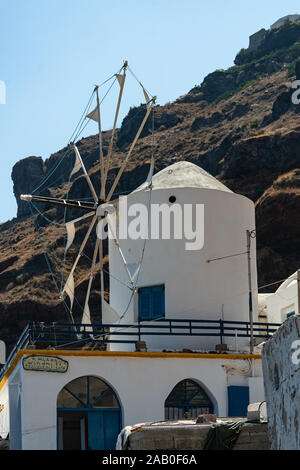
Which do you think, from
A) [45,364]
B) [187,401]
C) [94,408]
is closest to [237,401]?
[187,401]

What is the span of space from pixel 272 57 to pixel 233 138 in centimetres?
3531

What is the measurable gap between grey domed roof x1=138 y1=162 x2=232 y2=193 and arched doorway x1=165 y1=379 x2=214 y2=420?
6.58 m

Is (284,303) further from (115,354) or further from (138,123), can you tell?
(138,123)

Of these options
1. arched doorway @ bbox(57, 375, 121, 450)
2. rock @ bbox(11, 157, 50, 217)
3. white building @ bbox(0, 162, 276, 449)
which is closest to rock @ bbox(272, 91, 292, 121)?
rock @ bbox(11, 157, 50, 217)

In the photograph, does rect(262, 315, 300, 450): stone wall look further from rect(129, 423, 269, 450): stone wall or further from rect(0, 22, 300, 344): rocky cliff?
rect(0, 22, 300, 344): rocky cliff

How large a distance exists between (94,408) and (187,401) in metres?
2.74

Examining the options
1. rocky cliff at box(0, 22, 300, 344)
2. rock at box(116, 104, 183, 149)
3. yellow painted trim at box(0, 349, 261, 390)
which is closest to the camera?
yellow painted trim at box(0, 349, 261, 390)

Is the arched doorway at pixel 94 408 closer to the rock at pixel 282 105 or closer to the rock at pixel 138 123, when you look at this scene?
the rock at pixel 282 105

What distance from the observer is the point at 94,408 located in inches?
829

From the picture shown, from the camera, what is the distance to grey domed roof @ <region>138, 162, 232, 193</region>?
25.6m

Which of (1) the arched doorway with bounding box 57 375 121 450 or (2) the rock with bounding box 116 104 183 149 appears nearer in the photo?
(1) the arched doorway with bounding box 57 375 121 450

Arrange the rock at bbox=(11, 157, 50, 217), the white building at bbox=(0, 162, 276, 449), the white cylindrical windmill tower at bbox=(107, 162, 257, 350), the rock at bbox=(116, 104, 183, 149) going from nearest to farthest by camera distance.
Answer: the white building at bbox=(0, 162, 276, 449), the white cylindrical windmill tower at bbox=(107, 162, 257, 350), the rock at bbox=(116, 104, 183, 149), the rock at bbox=(11, 157, 50, 217)

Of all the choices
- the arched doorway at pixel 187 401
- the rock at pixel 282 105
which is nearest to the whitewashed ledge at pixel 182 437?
the arched doorway at pixel 187 401

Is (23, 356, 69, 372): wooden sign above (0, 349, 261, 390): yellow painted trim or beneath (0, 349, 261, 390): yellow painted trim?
beneath
